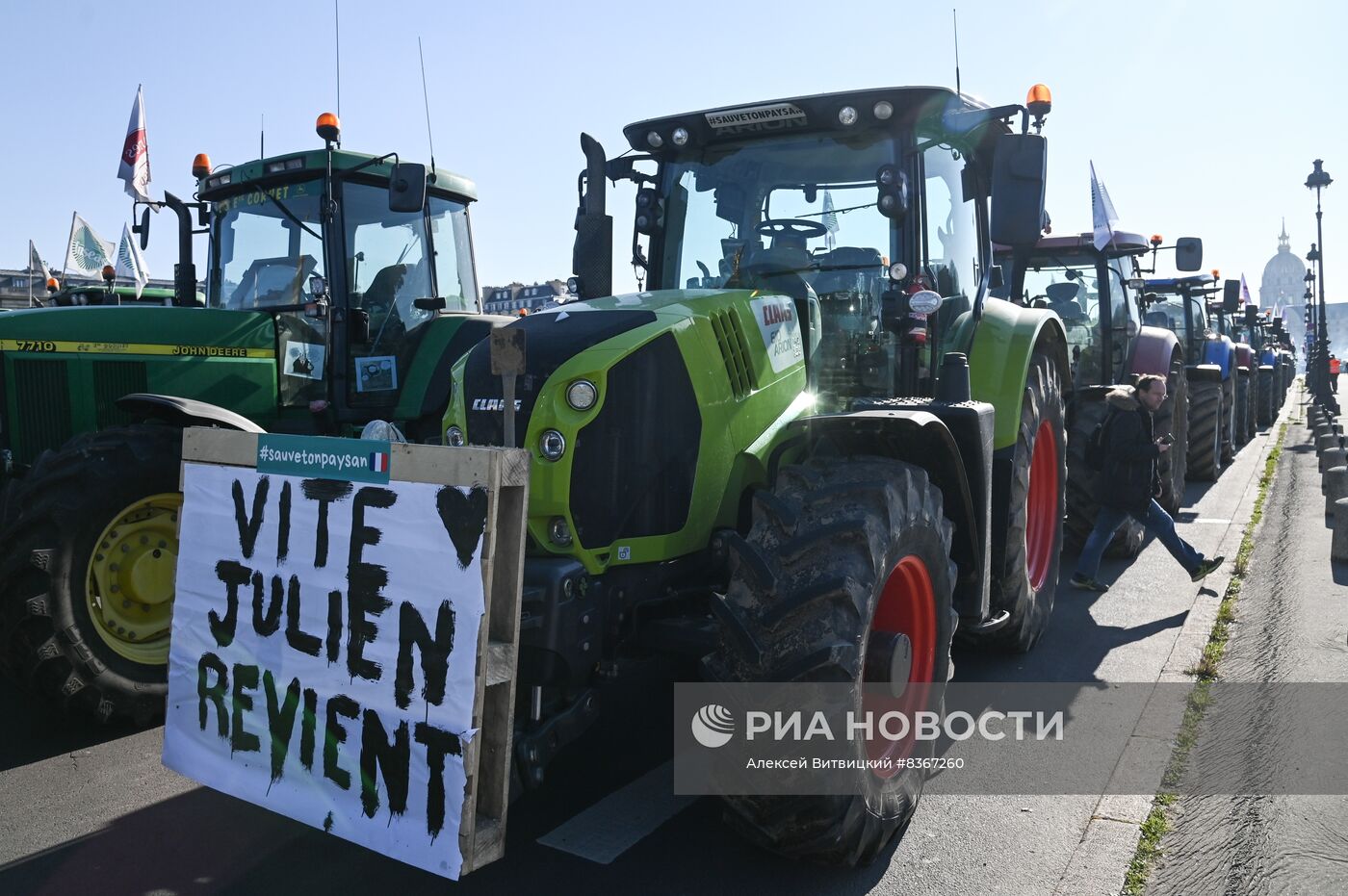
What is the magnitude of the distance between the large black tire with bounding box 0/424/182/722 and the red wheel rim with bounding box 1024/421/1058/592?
4.61 meters

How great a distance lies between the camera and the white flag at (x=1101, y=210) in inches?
376

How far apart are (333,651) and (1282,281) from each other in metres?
214

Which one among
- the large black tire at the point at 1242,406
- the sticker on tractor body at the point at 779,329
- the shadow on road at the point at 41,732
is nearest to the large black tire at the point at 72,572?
the shadow on road at the point at 41,732

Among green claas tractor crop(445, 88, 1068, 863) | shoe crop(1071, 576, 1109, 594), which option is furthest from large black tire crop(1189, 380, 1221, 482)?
green claas tractor crop(445, 88, 1068, 863)

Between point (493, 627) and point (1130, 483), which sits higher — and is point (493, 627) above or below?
below

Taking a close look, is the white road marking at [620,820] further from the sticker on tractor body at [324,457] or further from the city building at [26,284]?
the city building at [26,284]

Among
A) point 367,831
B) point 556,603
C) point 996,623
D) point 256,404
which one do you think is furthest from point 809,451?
point 256,404

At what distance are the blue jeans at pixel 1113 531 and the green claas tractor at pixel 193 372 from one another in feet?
14.3

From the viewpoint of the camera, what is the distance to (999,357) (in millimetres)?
5242

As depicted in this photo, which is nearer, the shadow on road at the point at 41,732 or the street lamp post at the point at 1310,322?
the shadow on road at the point at 41,732

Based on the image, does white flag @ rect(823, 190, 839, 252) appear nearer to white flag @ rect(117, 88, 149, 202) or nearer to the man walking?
the man walking

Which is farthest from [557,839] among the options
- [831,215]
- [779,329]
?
[831,215]

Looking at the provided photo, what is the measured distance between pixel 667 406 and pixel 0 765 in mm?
3158

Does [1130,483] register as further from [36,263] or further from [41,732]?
[36,263]
